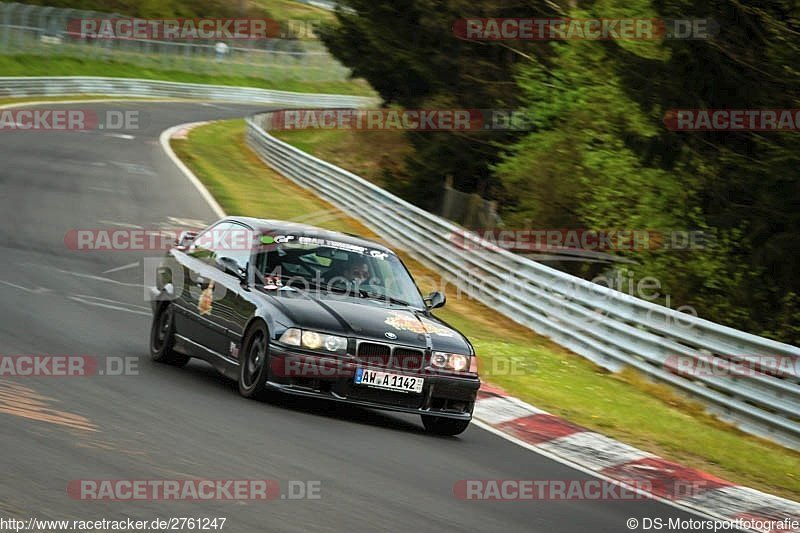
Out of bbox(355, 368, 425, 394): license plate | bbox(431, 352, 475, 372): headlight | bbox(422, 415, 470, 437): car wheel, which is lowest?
bbox(422, 415, 470, 437): car wheel

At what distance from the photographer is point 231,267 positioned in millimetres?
10711

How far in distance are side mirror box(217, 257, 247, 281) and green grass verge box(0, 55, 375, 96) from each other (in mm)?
44281

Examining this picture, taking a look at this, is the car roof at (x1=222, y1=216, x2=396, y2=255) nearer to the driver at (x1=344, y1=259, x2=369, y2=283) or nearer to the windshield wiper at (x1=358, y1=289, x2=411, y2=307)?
the driver at (x1=344, y1=259, x2=369, y2=283)

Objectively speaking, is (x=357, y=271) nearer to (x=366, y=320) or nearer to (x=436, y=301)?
(x=436, y=301)

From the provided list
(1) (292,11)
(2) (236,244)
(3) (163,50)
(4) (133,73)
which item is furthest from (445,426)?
(1) (292,11)

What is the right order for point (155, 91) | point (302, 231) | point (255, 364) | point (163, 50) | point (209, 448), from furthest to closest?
point (163, 50) → point (155, 91) → point (302, 231) → point (255, 364) → point (209, 448)

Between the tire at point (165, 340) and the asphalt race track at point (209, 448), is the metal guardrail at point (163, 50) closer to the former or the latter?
the asphalt race track at point (209, 448)

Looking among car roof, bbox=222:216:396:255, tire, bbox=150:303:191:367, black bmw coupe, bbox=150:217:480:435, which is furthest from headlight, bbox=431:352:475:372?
tire, bbox=150:303:191:367

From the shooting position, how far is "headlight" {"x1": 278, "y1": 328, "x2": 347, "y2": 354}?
9484 millimetres

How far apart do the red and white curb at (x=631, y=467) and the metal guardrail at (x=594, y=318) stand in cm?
282

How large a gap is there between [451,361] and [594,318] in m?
6.88

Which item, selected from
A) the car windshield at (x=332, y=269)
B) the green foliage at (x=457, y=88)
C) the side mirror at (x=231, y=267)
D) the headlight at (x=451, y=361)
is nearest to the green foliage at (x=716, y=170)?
the green foliage at (x=457, y=88)

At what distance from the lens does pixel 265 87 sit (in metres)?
80.3

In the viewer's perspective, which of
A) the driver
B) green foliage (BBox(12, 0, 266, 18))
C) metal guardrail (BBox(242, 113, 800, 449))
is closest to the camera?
the driver
